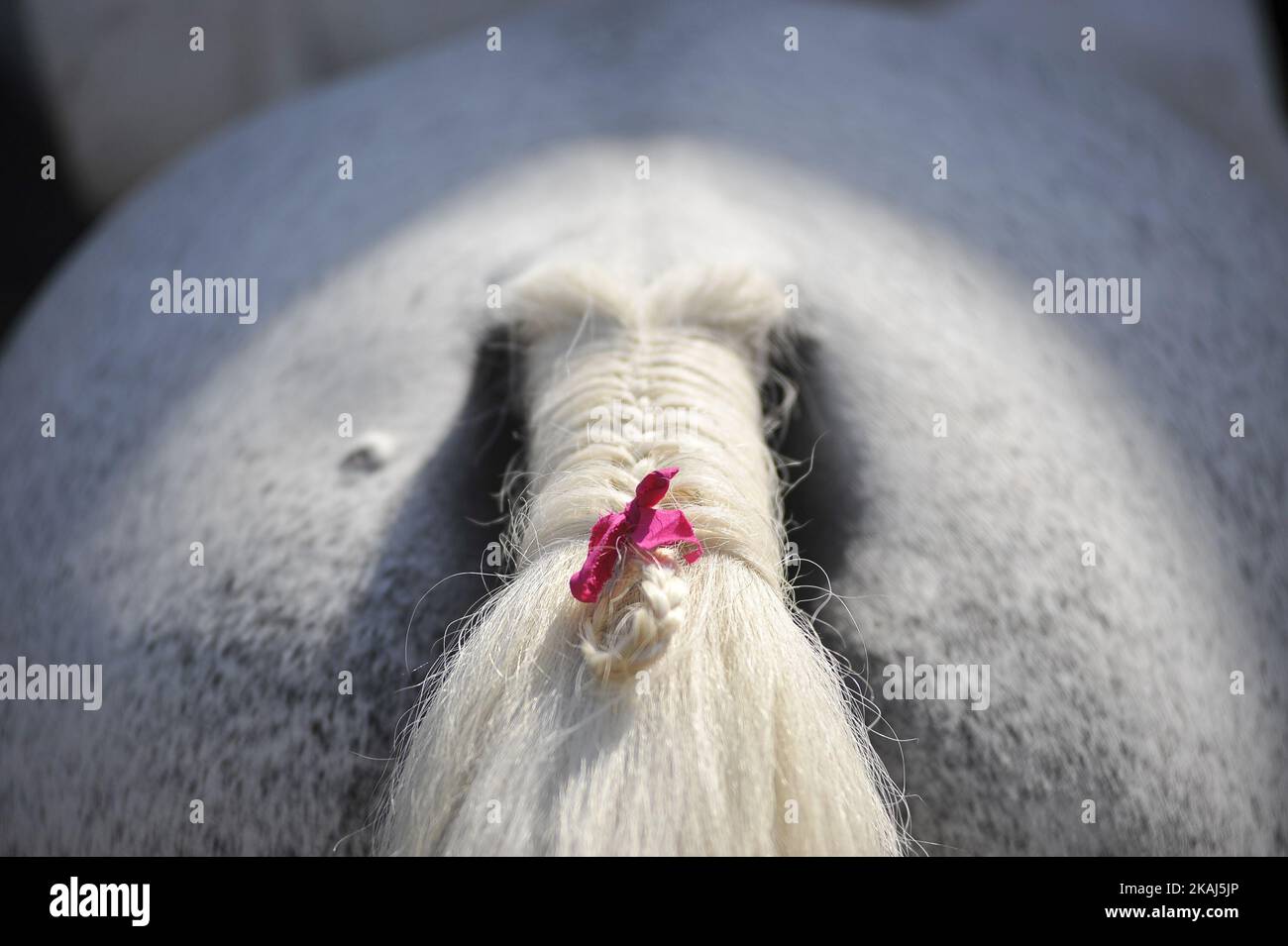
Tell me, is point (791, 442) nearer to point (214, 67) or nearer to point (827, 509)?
point (827, 509)

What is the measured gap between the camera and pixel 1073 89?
1.05 metres

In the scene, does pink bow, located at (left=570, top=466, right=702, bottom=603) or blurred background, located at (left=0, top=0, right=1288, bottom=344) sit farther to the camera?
blurred background, located at (left=0, top=0, right=1288, bottom=344)

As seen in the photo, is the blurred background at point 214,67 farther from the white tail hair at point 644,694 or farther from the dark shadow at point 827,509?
the white tail hair at point 644,694

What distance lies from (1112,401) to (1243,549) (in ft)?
0.43

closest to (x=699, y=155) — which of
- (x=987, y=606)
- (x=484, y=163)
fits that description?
(x=484, y=163)

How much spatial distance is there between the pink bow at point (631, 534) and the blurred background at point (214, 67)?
1040 millimetres

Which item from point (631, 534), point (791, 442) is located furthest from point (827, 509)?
point (631, 534)

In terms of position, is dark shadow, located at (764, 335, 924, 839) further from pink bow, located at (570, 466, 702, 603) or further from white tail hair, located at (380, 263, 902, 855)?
pink bow, located at (570, 466, 702, 603)

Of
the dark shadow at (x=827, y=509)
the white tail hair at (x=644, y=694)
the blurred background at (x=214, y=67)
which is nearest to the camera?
the white tail hair at (x=644, y=694)

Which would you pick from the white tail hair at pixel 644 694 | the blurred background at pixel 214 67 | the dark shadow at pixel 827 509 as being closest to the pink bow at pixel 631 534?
the white tail hair at pixel 644 694

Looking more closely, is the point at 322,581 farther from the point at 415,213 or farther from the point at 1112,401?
the point at 1112,401

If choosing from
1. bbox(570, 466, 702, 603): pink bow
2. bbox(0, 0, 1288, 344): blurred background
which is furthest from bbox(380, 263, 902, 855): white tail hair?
bbox(0, 0, 1288, 344): blurred background

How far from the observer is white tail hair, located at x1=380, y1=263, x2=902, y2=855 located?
408 millimetres

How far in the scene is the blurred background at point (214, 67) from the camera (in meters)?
1.29
